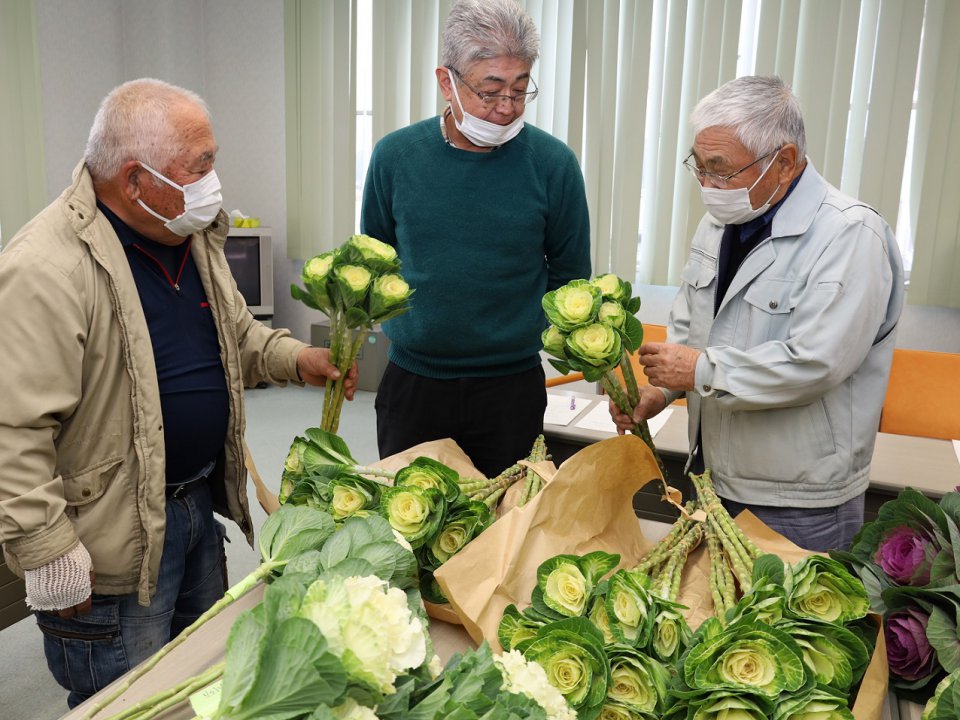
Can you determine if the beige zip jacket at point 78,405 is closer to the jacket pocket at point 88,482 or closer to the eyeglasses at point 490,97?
the jacket pocket at point 88,482

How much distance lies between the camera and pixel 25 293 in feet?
4.35

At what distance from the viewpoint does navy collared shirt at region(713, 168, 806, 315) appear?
1.71 metres

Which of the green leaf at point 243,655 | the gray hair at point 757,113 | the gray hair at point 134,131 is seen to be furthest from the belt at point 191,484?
the gray hair at point 757,113

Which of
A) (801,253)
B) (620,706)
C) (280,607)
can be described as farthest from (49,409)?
(801,253)

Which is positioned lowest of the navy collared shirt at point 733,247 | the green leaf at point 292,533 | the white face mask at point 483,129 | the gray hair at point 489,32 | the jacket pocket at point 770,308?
the green leaf at point 292,533

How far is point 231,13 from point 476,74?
4982 mm

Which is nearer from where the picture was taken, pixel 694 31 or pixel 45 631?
pixel 45 631

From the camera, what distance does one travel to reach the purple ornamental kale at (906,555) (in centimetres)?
104

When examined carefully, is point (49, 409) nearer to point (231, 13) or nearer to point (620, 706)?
point (620, 706)

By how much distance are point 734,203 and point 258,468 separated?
11.0 ft

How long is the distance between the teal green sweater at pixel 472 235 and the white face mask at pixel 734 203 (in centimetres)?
54

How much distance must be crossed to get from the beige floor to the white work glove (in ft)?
3.75

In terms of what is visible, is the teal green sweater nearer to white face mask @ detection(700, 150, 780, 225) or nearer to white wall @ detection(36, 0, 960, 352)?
white face mask @ detection(700, 150, 780, 225)

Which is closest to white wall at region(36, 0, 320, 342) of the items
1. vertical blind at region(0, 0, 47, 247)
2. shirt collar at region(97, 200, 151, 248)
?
vertical blind at region(0, 0, 47, 247)
